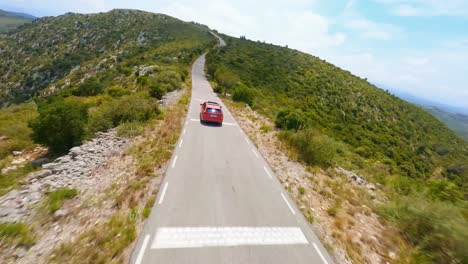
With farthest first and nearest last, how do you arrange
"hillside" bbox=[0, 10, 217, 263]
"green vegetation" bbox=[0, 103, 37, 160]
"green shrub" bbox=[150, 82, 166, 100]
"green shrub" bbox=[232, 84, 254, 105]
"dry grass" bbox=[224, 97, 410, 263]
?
1. "green shrub" bbox=[232, 84, 254, 105]
2. "green shrub" bbox=[150, 82, 166, 100]
3. "green vegetation" bbox=[0, 103, 37, 160]
4. "dry grass" bbox=[224, 97, 410, 263]
5. "hillside" bbox=[0, 10, 217, 263]

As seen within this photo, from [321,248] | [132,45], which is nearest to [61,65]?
[132,45]

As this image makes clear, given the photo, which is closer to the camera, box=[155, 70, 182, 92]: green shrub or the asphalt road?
the asphalt road

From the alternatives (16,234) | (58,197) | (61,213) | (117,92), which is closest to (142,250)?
(61,213)

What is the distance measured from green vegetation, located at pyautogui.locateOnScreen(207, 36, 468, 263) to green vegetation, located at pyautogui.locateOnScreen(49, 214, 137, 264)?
255 inches

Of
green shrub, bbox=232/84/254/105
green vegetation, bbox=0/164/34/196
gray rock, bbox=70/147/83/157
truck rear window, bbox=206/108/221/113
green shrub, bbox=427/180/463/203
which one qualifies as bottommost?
green vegetation, bbox=0/164/34/196

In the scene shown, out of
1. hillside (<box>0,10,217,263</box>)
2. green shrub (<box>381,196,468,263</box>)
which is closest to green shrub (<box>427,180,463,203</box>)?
green shrub (<box>381,196,468,263</box>)

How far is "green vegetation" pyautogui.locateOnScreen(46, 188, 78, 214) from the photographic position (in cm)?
614

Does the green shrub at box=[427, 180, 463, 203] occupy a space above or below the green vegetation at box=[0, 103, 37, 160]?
above

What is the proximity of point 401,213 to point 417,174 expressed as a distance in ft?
87.3

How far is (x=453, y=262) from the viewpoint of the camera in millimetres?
5711

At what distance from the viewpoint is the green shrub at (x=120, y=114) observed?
12.7 m

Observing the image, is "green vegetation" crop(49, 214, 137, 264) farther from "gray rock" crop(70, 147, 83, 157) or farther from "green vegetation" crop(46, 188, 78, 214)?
"gray rock" crop(70, 147, 83, 157)

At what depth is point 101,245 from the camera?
5129mm

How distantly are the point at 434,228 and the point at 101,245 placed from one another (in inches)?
349
